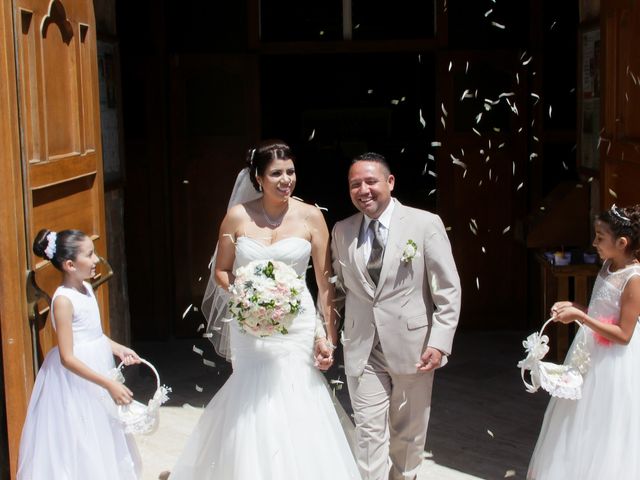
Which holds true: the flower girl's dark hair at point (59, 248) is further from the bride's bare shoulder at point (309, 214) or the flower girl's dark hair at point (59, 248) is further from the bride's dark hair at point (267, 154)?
the bride's bare shoulder at point (309, 214)

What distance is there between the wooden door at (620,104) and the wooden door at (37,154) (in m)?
3.03

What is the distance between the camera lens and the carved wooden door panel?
15.1ft

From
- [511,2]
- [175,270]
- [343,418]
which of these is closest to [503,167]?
[511,2]

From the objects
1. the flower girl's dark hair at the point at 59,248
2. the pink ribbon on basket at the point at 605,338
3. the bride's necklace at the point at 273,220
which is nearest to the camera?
the flower girl's dark hair at the point at 59,248

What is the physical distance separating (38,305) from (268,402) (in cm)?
118

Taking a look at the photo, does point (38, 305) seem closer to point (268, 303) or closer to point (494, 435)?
point (268, 303)

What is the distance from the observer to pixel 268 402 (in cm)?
485

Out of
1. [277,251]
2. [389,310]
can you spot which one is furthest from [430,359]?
[277,251]

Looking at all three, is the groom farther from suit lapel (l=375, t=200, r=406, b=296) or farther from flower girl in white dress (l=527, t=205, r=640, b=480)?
flower girl in white dress (l=527, t=205, r=640, b=480)

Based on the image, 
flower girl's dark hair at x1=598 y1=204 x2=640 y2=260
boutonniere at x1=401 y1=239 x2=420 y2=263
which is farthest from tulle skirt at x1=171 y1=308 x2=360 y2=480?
flower girl's dark hair at x1=598 y1=204 x2=640 y2=260

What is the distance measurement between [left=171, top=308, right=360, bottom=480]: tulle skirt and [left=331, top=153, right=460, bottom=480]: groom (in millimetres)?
187

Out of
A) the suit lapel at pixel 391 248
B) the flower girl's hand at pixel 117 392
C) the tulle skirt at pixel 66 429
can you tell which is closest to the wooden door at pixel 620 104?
the suit lapel at pixel 391 248

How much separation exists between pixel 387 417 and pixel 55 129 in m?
2.20

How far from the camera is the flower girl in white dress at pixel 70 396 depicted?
448 cm
